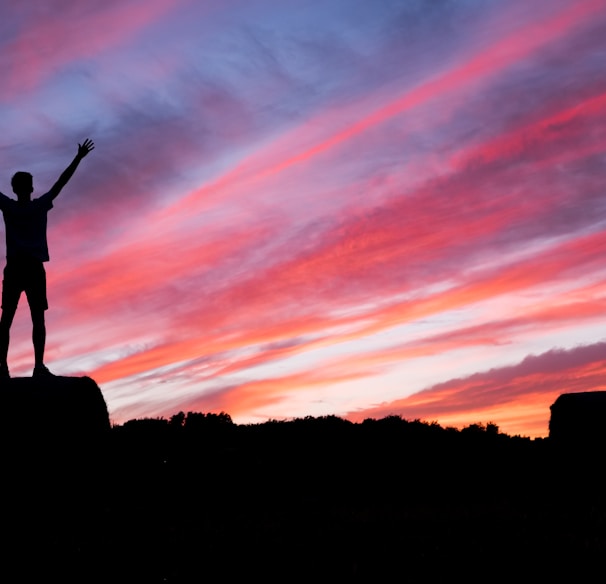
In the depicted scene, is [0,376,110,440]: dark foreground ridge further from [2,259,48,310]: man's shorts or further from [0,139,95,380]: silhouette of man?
[2,259,48,310]: man's shorts

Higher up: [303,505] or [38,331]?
[38,331]

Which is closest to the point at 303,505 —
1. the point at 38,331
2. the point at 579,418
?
the point at 38,331

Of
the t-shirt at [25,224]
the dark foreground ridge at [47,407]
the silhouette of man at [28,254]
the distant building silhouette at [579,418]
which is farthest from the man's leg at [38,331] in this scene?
the distant building silhouette at [579,418]

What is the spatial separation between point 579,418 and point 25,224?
1144 centimetres

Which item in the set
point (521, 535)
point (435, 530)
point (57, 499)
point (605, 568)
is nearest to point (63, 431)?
point (57, 499)

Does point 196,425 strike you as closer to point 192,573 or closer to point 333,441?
point 333,441

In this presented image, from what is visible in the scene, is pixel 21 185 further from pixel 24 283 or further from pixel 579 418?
pixel 579 418

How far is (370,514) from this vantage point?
1292cm

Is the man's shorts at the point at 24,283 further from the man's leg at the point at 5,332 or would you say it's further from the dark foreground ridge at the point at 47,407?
the dark foreground ridge at the point at 47,407

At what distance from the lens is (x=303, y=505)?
14.7m

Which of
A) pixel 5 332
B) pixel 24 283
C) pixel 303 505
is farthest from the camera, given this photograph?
pixel 303 505

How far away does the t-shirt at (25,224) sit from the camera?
13.5 metres

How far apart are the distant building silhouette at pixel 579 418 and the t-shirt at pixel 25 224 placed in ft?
35.9

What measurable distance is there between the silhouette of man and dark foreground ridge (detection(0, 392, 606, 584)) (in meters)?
1.42
